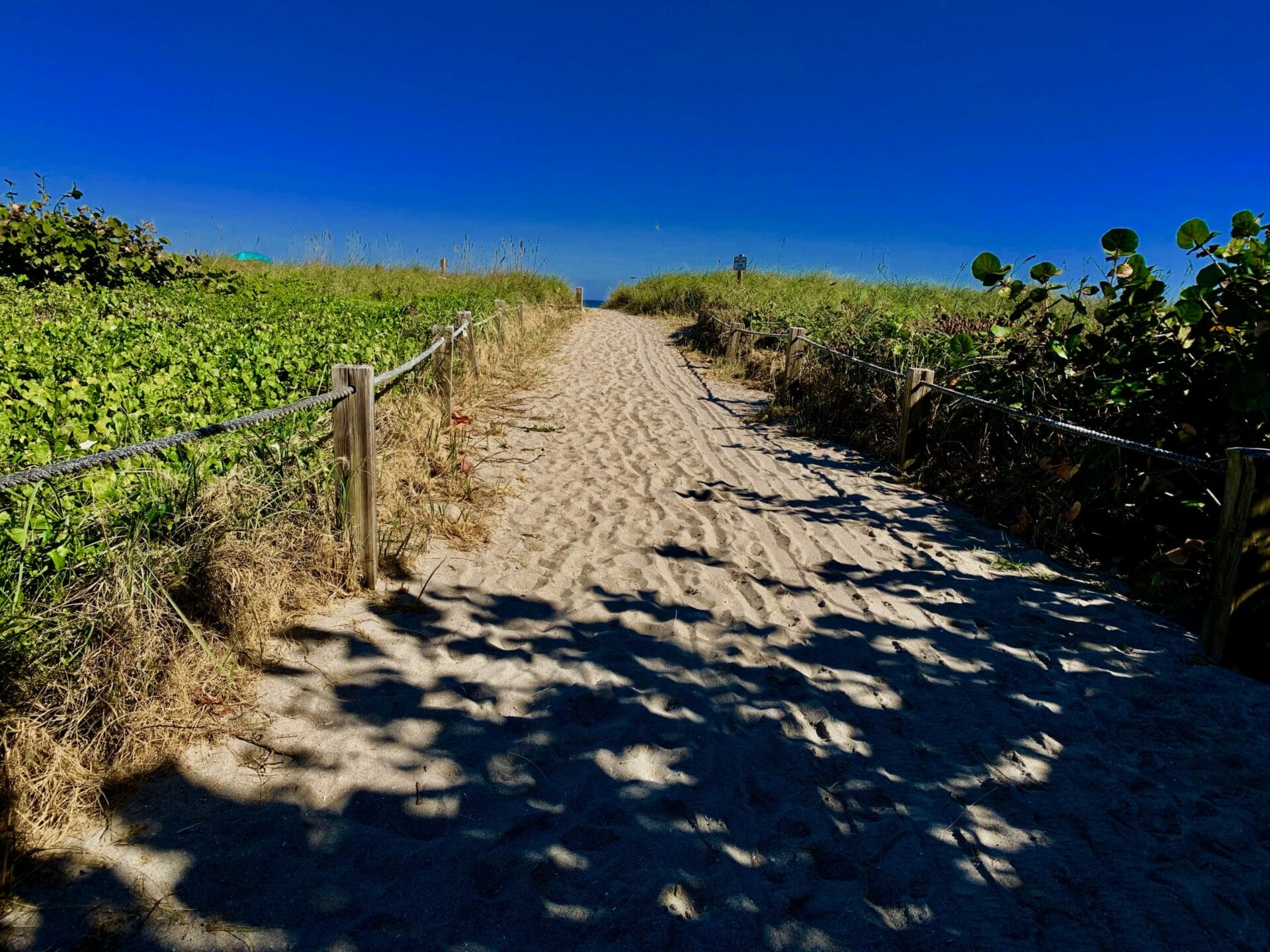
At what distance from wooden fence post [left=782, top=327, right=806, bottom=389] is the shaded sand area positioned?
599 centimetres

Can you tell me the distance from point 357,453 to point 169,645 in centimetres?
128

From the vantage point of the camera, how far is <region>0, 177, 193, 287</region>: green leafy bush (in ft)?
35.8

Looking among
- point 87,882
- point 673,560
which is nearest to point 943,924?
point 87,882

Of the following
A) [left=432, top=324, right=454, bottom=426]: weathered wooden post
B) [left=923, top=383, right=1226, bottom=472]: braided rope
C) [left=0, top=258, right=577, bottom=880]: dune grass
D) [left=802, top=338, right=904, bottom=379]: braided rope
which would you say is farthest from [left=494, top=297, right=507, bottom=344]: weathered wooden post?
[left=923, top=383, right=1226, bottom=472]: braided rope

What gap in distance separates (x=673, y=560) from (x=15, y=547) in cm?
322

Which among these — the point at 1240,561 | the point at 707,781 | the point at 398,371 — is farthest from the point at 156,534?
the point at 1240,561

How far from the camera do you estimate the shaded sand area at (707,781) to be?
208 centimetres

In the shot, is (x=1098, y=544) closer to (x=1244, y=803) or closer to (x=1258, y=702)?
(x=1258, y=702)

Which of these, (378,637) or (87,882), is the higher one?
(378,637)

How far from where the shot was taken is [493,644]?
3539mm

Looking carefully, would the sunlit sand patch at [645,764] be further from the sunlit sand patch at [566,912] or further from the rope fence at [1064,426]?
the rope fence at [1064,426]

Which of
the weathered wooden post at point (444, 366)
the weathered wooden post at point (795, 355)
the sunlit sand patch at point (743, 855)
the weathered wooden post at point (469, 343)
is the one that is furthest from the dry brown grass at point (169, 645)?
the weathered wooden post at point (795, 355)

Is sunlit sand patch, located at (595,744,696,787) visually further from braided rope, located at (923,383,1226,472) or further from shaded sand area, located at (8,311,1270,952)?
braided rope, located at (923,383,1226,472)

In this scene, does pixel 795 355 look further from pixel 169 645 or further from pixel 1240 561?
pixel 169 645
